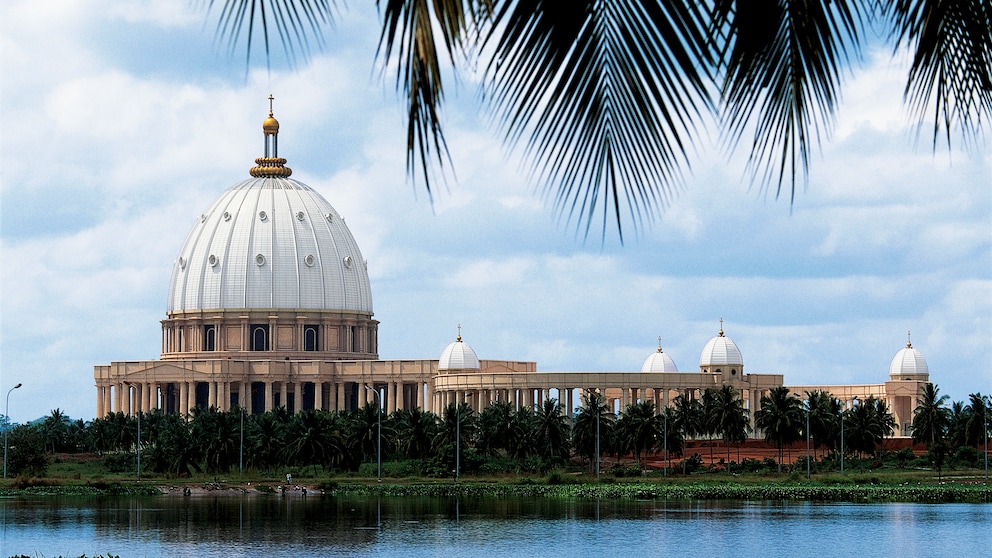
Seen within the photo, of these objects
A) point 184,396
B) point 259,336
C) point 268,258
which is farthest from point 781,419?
point 268,258

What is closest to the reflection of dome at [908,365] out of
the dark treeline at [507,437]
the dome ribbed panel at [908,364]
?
the dome ribbed panel at [908,364]

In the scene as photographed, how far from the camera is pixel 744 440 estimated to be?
113m

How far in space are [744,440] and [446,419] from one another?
20897 millimetres

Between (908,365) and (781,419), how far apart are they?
4541cm

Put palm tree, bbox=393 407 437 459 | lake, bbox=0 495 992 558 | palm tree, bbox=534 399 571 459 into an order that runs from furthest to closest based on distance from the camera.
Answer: palm tree, bbox=393 407 437 459 → palm tree, bbox=534 399 571 459 → lake, bbox=0 495 992 558

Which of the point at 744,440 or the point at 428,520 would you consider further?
the point at 744,440

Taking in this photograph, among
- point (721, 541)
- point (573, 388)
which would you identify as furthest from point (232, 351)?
Answer: point (721, 541)

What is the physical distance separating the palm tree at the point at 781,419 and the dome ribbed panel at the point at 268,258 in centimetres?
6065

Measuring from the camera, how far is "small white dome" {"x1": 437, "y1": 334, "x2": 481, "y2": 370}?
5743 inches

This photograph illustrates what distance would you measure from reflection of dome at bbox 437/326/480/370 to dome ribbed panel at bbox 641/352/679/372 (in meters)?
15.8

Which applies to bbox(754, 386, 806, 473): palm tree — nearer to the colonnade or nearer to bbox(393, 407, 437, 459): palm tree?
bbox(393, 407, 437, 459): palm tree

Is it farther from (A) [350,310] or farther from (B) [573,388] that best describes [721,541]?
(A) [350,310]

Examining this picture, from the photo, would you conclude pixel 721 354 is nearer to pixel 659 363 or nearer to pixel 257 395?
pixel 659 363

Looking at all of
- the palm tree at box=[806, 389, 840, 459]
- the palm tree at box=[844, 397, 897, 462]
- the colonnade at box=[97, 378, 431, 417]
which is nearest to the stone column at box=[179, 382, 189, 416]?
the colonnade at box=[97, 378, 431, 417]
